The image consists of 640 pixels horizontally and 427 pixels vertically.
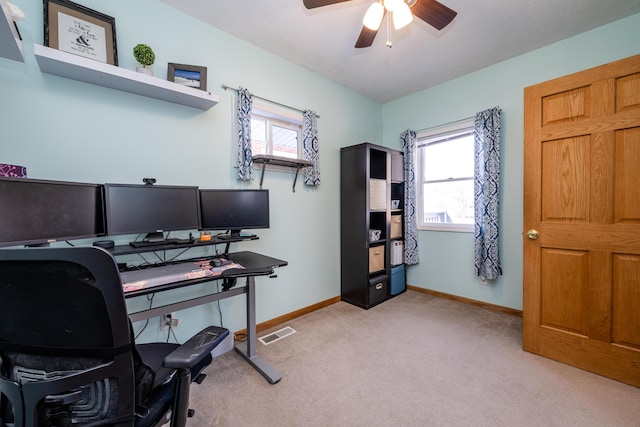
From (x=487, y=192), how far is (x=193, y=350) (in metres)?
3.13

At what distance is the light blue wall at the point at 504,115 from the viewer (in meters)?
2.34

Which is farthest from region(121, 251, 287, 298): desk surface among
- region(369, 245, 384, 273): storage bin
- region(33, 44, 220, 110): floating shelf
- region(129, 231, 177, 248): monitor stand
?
region(369, 245, 384, 273): storage bin

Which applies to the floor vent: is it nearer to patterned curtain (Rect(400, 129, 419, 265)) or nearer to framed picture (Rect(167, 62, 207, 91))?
patterned curtain (Rect(400, 129, 419, 265))

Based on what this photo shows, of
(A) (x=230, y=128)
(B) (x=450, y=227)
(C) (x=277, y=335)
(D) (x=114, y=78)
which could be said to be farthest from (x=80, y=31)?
(B) (x=450, y=227)

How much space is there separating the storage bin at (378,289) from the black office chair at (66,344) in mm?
2482

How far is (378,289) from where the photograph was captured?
3.17 meters

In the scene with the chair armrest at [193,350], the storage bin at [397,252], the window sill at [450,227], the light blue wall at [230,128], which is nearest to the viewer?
the chair armrest at [193,350]

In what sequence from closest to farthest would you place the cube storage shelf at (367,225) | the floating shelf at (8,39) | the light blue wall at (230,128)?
the floating shelf at (8,39)
the light blue wall at (230,128)
the cube storage shelf at (367,225)

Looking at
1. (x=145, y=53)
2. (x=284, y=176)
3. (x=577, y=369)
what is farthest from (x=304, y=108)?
(x=577, y=369)

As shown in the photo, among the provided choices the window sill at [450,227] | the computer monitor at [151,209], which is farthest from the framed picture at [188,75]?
the window sill at [450,227]

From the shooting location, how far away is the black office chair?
28.0 inches

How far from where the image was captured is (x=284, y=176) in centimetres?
273

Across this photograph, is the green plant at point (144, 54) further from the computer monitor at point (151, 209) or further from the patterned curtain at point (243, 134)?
the computer monitor at point (151, 209)

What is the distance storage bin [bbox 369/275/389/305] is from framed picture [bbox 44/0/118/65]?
3.09 meters
